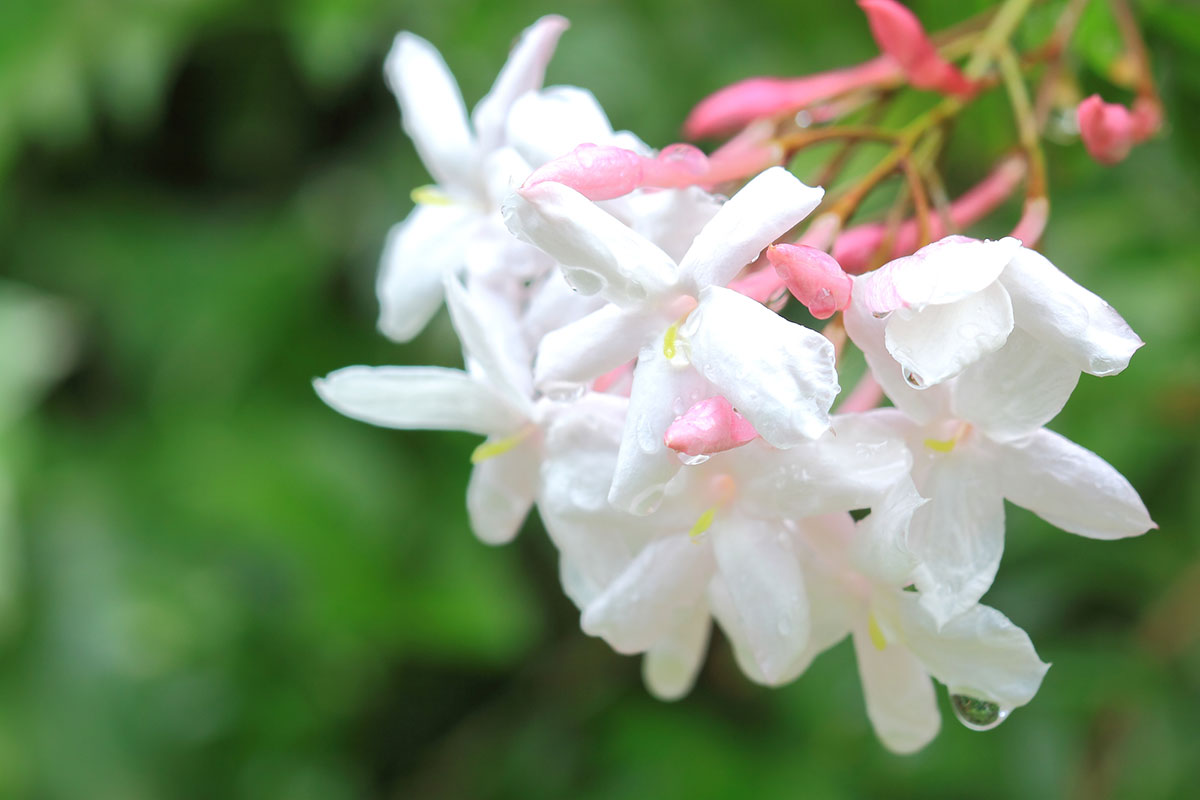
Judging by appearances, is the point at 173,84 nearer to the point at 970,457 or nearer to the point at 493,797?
the point at 493,797

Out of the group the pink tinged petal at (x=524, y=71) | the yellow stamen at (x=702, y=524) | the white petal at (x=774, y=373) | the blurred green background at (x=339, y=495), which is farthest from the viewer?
the blurred green background at (x=339, y=495)

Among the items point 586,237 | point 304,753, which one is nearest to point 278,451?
point 304,753

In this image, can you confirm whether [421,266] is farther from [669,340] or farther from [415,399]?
[669,340]

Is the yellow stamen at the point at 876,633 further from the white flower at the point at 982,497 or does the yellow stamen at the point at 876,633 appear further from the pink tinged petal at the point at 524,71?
the pink tinged petal at the point at 524,71

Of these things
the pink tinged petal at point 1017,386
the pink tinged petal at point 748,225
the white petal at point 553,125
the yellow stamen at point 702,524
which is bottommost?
the yellow stamen at point 702,524

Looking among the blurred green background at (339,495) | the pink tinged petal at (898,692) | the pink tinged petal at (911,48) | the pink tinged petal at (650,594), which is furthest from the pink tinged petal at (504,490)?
the blurred green background at (339,495)

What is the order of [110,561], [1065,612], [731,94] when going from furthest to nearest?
[110,561] < [1065,612] < [731,94]
